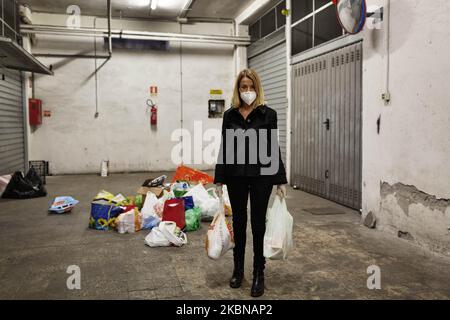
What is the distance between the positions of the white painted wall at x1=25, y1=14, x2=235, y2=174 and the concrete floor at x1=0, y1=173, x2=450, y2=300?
541 centimetres

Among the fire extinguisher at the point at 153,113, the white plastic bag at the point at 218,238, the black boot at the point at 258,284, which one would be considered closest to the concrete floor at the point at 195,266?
the black boot at the point at 258,284

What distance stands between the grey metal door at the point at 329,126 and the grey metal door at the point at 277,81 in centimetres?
59

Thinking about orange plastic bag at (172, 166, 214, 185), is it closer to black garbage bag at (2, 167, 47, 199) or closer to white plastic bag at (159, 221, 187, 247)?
black garbage bag at (2, 167, 47, 199)

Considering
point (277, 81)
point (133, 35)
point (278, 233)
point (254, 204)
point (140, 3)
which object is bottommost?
point (278, 233)

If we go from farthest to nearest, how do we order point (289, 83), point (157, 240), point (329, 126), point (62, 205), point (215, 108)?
1. point (215, 108)
2. point (289, 83)
3. point (329, 126)
4. point (62, 205)
5. point (157, 240)

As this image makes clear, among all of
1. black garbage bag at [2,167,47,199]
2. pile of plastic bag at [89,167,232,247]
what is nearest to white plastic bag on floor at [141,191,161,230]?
pile of plastic bag at [89,167,232,247]

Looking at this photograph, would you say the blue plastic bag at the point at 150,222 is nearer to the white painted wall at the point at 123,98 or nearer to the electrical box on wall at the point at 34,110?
the white painted wall at the point at 123,98

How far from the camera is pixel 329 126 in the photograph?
6852 mm

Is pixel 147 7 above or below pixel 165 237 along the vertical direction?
above

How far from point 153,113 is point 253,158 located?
8326 millimetres

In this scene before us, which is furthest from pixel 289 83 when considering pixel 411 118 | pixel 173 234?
pixel 173 234

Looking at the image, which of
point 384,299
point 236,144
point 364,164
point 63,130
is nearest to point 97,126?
point 63,130

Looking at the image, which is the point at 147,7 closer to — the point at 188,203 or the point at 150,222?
the point at 188,203
